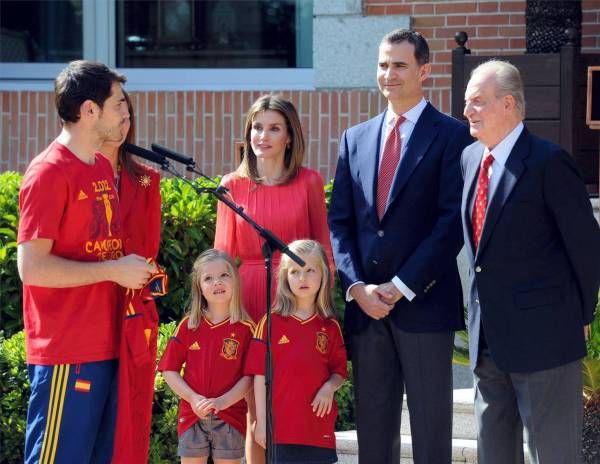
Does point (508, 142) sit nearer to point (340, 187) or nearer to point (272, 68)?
point (340, 187)

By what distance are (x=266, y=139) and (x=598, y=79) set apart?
110 inches

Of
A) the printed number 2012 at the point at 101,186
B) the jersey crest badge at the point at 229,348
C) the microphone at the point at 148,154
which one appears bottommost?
the jersey crest badge at the point at 229,348

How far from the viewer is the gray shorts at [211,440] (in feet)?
17.2

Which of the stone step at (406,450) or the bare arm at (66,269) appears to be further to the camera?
the stone step at (406,450)

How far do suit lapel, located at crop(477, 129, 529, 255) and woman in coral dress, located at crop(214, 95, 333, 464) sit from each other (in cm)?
97

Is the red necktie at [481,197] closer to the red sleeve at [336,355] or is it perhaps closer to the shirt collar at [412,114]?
the shirt collar at [412,114]

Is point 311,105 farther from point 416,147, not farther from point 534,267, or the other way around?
point 534,267

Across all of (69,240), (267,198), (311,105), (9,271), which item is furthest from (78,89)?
(311,105)

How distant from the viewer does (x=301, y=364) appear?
5172mm

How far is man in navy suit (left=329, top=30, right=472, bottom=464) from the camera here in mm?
4973

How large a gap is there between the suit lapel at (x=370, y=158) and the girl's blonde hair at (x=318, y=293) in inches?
12.8

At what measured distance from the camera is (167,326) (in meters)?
6.34

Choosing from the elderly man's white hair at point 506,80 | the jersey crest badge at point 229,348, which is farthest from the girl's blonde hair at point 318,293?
the elderly man's white hair at point 506,80

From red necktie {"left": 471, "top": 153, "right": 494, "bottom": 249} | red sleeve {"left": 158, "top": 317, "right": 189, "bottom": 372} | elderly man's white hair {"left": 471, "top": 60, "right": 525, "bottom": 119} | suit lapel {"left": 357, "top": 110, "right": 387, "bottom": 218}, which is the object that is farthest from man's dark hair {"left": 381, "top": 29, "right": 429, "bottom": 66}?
red sleeve {"left": 158, "top": 317, "right": 189, "bottom": 372}
